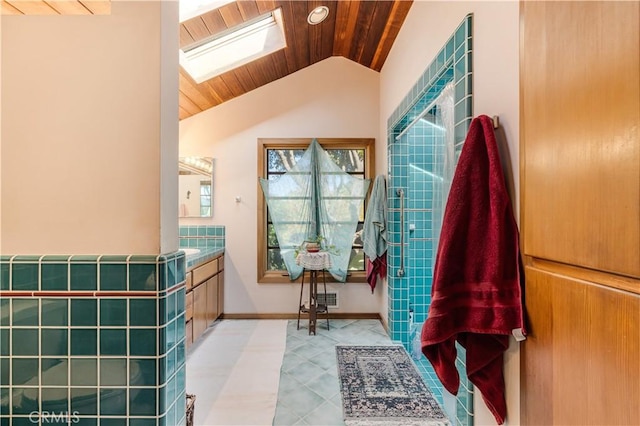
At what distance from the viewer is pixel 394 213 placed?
288cm

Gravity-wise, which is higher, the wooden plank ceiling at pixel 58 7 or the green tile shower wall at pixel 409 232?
the wooden plank ceiling at pixel 58 7

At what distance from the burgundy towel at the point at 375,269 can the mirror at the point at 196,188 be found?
196cm

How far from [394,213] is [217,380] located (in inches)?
81.9

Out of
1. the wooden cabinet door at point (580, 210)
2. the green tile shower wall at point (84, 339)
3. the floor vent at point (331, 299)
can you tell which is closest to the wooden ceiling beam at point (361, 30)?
the wooden cabinet door at point (580, 210)

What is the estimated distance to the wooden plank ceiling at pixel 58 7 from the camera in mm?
979

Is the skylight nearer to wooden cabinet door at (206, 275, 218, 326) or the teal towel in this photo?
the teal towel

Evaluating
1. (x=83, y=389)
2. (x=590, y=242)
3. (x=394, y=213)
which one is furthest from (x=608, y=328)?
(x=394, y=213)

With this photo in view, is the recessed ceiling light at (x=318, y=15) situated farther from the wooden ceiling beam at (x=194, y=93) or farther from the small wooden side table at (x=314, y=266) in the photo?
the small wooden side table at (x=314, y=266)

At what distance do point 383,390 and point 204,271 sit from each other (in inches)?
73.9

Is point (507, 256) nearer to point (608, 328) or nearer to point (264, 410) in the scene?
point (608, 328)

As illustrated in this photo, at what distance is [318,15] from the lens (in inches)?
97.0

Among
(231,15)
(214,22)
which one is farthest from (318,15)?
(214,22)

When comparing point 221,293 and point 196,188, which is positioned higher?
point 196,188

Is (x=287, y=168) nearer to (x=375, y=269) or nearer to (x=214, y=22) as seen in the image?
(x=375, y=269)
